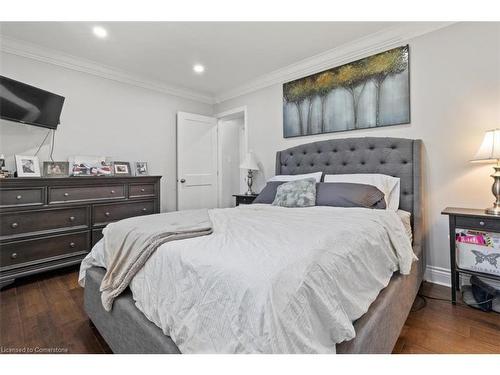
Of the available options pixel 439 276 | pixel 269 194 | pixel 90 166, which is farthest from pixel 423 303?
pixel 90 166

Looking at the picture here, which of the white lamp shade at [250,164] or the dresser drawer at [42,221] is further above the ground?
the white lamp shade at [250,164]

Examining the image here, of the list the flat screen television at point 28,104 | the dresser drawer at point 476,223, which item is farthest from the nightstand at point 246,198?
the flat screen television at point 28,104

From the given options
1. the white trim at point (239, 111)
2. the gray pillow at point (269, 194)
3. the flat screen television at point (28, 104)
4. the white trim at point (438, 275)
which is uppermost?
the white trim at point (239, 111)

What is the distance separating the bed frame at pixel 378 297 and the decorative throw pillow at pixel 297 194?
56cm

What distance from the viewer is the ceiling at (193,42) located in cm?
238

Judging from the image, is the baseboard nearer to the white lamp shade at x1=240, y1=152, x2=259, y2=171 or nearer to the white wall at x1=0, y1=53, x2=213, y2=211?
the white lamp shade at x1=240, y1=152, x2=259, y2=171

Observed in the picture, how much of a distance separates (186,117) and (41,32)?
1.90 m

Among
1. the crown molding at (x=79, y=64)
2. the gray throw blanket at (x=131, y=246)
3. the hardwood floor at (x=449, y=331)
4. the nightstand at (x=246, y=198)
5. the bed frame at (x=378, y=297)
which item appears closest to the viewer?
the bed frame at (x=378, y=297)

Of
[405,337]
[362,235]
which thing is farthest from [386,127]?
[405,337]

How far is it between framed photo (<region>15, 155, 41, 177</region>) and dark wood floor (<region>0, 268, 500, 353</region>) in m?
1.11

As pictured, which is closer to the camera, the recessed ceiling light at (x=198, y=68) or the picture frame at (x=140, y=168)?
the recessed ceiling light at (x=198, y=68)

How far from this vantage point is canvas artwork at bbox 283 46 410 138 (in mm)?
2475

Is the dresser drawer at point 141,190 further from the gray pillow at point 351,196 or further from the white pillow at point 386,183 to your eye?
the white pillow at point 386,183

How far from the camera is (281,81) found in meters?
3.43
